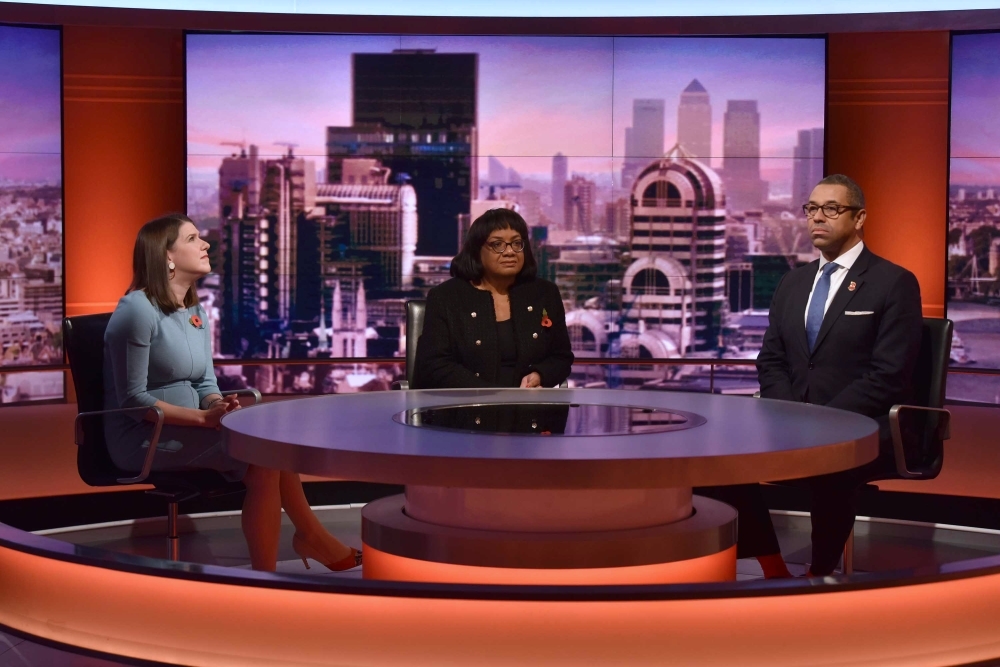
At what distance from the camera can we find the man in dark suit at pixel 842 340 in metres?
3.46

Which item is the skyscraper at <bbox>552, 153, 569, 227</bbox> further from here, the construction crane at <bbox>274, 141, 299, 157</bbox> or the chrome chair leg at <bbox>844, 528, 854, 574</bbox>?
the chrome chair leg at <bbox>844, 528, 854, 574</bbox>

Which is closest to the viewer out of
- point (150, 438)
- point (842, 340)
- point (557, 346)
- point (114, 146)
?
point (150, 438)

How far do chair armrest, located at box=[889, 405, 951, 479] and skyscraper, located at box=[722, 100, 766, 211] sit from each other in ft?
9.45

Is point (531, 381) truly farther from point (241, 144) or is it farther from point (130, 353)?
point (241, 144)

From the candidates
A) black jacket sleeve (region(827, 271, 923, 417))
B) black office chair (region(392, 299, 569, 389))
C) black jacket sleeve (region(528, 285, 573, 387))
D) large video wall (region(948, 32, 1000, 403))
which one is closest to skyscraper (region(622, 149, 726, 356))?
large video wall (region(948, 32, 1000, 403))

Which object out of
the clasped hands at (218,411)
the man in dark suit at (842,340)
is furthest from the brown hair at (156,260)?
the man in dark suit at (842,340)

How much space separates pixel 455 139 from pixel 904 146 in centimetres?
252

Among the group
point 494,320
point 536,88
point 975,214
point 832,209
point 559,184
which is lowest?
point 494,320

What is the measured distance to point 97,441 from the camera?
3475 millimetres

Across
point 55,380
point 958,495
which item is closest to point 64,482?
point 55,380

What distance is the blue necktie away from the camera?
3.67 meters

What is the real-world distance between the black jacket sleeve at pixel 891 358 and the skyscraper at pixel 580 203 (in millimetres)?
2923

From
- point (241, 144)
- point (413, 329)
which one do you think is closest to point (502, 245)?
point (413, 329)

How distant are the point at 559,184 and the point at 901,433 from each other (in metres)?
3.19
